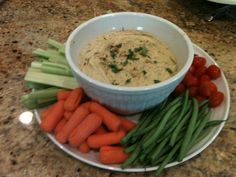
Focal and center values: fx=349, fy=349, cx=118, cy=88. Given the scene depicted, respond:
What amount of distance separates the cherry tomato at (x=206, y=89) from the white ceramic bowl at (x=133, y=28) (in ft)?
0.30

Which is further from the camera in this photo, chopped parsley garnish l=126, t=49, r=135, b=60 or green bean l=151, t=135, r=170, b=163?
chopped parsley garnish l=126, t=49, r=135, b=60

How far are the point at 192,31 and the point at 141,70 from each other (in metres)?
0.50

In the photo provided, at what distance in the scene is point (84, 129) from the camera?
29.9 inches

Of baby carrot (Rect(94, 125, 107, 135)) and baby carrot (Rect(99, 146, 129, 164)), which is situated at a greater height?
baby carrot (Rect(99, 146, 129, 164))

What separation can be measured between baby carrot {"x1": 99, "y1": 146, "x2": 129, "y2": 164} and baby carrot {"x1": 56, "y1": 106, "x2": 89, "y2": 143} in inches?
3.2

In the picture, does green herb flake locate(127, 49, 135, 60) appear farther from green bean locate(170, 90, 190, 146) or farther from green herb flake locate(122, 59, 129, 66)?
green bean locate(170, 90, 190, 146)

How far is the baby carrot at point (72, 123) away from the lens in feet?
2.49

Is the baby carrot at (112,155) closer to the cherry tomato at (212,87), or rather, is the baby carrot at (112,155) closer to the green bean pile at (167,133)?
the green bean pile at (167,133)

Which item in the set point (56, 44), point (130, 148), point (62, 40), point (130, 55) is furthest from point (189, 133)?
point (62, 40)

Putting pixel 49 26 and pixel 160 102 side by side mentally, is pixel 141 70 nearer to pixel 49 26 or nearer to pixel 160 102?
pixel 160 102

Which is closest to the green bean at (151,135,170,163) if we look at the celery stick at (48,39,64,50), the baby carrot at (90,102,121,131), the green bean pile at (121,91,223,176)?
the green bean pile at (121,91,223,176)

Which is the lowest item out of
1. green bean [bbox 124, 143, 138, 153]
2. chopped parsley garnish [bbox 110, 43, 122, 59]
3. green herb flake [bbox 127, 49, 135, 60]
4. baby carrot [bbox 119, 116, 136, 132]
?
baby carrot [bbox 119, 116, 136, 132]

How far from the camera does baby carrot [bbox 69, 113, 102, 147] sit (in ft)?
2.46

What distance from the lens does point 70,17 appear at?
126cm
